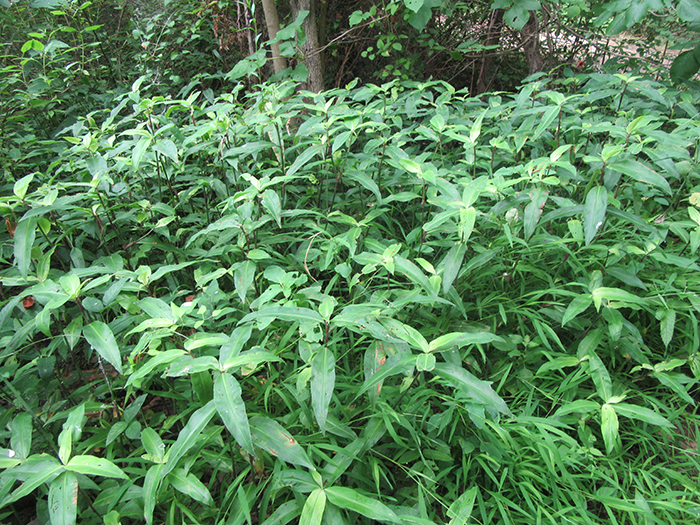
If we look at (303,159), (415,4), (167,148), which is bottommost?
(303,159)

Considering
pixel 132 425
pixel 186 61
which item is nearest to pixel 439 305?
pixel 132 425

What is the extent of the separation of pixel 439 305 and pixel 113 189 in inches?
59.5

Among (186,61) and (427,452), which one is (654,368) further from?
(186,61)

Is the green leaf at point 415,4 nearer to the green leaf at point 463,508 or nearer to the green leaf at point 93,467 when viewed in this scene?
the green leaf at point 463,508

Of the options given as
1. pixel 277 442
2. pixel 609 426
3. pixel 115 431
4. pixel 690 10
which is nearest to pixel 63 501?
pixel 115 431

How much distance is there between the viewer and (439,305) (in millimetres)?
1494

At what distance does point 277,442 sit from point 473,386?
0.52 metres

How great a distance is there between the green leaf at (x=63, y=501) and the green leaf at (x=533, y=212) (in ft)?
4.83

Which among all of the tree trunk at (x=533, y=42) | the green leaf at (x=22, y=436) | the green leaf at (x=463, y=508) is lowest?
the green leaf at (x=463, y=508)

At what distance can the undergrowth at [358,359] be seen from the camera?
1058 mm

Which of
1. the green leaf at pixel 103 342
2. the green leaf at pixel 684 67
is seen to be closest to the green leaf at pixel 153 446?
the green leaf at pixel 103 342

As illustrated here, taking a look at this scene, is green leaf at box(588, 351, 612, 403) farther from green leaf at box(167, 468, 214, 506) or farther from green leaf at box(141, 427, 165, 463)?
green leaf at box(141, 427, 165, 463)

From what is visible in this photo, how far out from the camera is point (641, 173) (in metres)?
1.35

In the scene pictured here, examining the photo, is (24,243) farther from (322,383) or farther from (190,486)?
(322,383)
